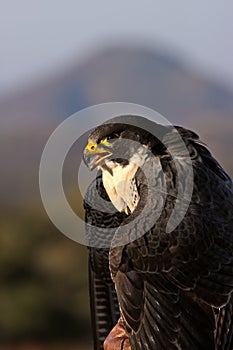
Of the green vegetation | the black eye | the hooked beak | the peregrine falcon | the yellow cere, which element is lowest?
the green vegetation

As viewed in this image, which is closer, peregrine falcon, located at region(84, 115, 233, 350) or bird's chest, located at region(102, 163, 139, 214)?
peregrine falcon, located at region(84, 115, 233, 350)

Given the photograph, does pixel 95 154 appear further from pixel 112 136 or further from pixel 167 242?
pixel 167 242

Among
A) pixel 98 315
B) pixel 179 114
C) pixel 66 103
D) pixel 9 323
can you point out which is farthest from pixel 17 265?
pixel 66 103

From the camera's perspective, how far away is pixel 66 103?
15225cm

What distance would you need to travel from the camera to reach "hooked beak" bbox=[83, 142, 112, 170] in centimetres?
894

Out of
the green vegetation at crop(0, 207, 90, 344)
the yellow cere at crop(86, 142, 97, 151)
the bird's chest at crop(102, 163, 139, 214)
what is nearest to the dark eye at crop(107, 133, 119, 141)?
the yellow cere at crop(86, 142, 97, 151)

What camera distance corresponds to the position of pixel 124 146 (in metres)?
8.99

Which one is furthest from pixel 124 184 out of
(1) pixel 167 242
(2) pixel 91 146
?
(1) pixel 167 242

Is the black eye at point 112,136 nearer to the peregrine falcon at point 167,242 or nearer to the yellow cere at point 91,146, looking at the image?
the peregrine falcon at point 167,242

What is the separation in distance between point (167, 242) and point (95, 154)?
0.91 metres

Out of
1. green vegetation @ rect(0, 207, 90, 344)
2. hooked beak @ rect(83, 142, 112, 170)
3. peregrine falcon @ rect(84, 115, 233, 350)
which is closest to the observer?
peregrine falcon @ rect(84, 115, 233, 350)

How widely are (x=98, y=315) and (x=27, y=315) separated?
24507 millimetres

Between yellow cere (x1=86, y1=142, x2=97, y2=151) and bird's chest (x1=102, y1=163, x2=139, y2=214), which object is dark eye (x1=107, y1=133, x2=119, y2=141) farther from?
bird's chest (x1=102, y1=163, x2=139, y2=214)

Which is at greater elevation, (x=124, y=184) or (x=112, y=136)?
(x=112, y=136)
